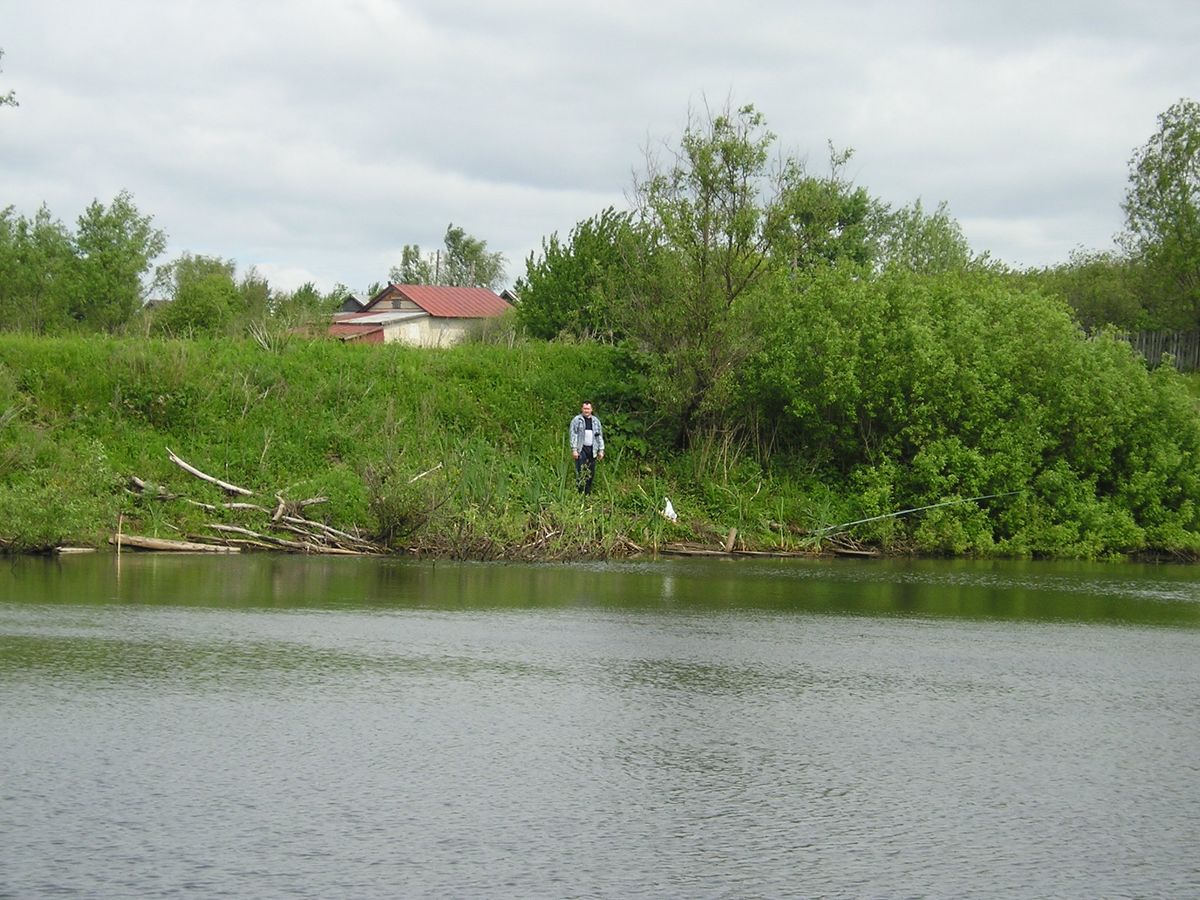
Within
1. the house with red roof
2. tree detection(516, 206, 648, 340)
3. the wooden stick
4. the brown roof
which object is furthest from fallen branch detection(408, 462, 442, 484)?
the brown roof

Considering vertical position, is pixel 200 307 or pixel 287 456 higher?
pixel 200 307

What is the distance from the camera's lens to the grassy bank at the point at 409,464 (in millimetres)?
22016

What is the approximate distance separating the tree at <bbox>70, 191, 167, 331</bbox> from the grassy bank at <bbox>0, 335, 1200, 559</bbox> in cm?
3520

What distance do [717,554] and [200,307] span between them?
88.4 ft

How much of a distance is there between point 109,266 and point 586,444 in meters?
44.3

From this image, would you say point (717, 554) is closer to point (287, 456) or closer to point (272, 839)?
point (287, 456)

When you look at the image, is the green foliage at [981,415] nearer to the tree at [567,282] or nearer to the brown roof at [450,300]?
the tree at [567,282]

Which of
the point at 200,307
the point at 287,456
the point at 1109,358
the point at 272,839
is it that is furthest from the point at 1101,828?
the point at 200,307

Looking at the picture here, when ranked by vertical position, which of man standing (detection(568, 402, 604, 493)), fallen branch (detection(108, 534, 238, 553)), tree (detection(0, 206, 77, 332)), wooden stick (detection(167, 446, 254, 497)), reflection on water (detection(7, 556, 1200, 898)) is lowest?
reflection on water (detection(7, 556, 1200, 898))

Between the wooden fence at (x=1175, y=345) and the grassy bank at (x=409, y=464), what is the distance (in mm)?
29695

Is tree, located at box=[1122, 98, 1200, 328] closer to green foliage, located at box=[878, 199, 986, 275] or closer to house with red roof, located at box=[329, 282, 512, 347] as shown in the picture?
green foliage, located at box=[878, 199, 986, 275]

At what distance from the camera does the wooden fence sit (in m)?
53.6

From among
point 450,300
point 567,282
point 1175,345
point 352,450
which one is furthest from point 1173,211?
point 450,300

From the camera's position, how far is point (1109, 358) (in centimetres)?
2845
